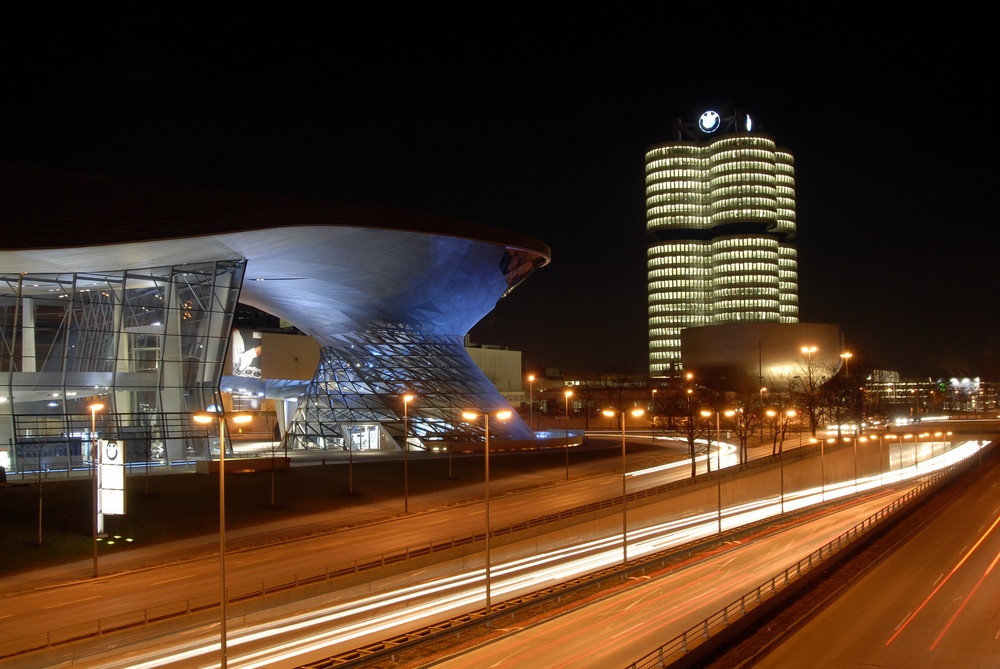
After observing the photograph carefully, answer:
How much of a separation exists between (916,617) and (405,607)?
12.6 meters

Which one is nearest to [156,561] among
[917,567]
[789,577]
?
[789,577]

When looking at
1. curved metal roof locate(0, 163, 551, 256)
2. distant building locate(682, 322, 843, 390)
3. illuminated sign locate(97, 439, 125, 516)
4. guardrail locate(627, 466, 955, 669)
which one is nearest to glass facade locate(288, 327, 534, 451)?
curved metal roof locate(0, 163, 551, 256)

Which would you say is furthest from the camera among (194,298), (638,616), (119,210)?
(194,298)

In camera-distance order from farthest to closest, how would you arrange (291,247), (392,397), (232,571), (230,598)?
(392,397) → (291,247) → (232,571) → (230,598)

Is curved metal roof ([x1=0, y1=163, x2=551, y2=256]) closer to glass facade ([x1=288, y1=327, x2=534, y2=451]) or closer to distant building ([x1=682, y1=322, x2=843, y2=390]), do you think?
glass facade ([x1=288, y1=327, x2=534, y2=451])

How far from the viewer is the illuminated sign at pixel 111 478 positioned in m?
28.5

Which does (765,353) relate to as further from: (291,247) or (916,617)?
(916,617)

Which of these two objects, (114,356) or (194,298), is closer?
(114,356)

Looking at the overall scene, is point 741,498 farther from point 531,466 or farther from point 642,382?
point 642,382

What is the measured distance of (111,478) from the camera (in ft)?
94.8

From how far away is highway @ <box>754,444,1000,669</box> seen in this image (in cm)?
1928

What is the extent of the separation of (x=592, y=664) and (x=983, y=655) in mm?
8515

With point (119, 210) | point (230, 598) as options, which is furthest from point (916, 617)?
point (119, 210)

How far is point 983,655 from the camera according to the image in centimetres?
1909
